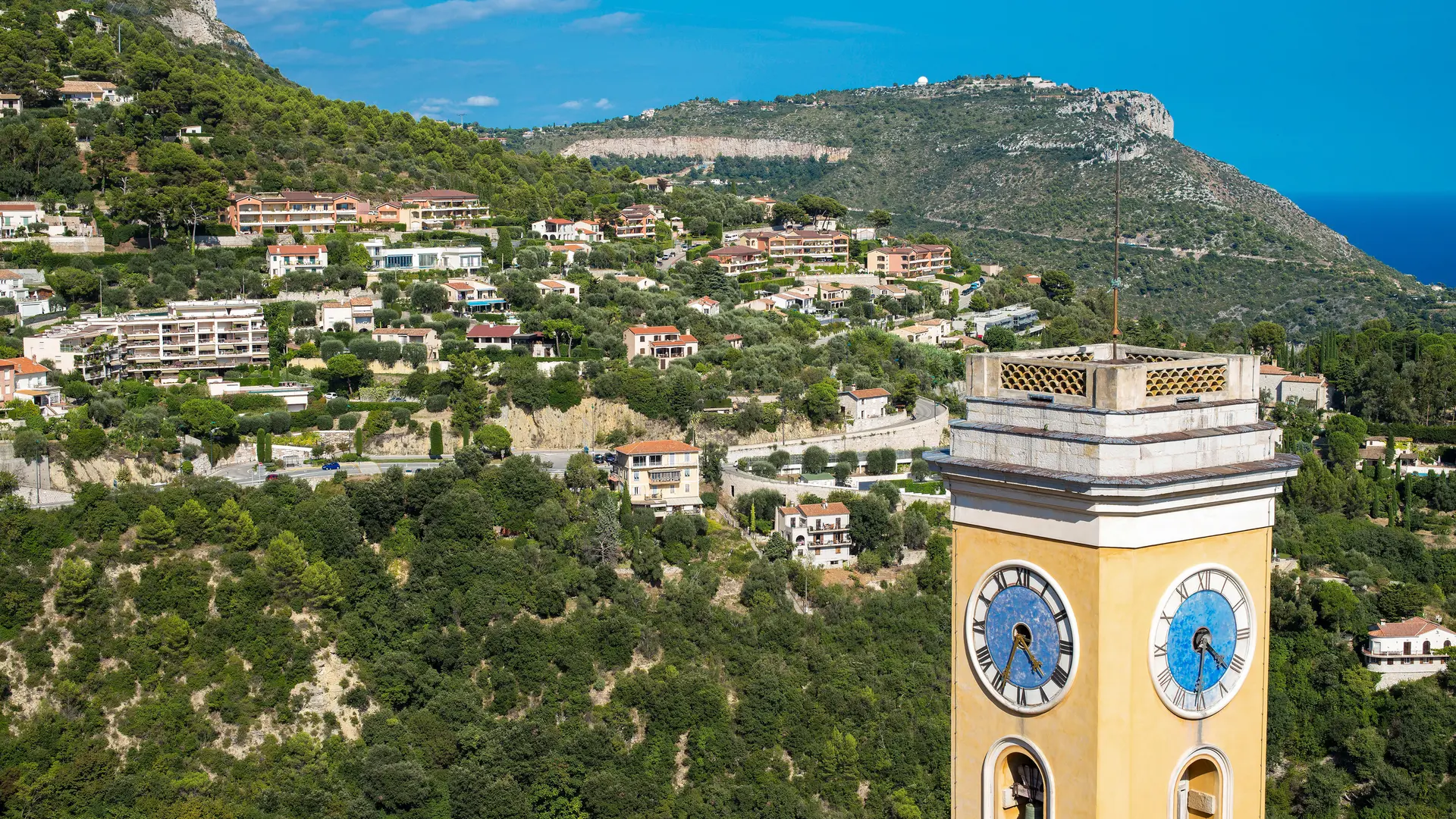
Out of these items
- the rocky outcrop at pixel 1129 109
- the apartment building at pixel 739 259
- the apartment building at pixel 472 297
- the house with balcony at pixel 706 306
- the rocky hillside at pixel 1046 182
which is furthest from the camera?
the rocky outcrop at pixel 1129 109

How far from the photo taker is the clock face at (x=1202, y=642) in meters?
4.56

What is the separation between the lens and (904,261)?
55844 mm

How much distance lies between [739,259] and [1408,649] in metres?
28.2

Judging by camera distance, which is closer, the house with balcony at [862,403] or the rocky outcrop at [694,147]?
the house with balcony at [862,403]

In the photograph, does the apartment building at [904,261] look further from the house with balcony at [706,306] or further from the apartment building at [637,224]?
the house with balcony at [706,306]

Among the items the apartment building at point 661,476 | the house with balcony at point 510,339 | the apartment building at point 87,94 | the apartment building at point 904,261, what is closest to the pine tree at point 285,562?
the apartment building at point 661,476

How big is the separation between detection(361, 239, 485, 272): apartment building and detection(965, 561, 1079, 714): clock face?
134 ft

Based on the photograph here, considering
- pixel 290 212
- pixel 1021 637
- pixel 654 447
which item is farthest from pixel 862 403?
pixel 1021 637

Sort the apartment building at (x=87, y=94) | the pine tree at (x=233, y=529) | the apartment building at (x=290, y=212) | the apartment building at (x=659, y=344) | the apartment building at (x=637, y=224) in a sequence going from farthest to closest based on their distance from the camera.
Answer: the apartment building at (x=637, y=224) → the apartment building at (x=87, y=94) → the apartment building at (x=290, y=212) → the apartment building at (x=659, y=344) → the pine tree at (x=233, y=529)

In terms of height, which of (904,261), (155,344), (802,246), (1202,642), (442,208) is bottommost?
(1202,642)

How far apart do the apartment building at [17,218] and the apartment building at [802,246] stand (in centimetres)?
2519

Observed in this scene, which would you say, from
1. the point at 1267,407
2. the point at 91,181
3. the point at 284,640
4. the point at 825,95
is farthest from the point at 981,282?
the point at 825,95

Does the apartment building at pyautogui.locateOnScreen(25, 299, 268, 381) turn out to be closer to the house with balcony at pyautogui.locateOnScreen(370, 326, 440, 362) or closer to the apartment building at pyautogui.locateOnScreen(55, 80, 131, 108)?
the house with balcony at pyautogui.locateOnScreen(370, 326, 440, 362)

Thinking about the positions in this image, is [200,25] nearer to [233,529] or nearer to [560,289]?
[560,289]
